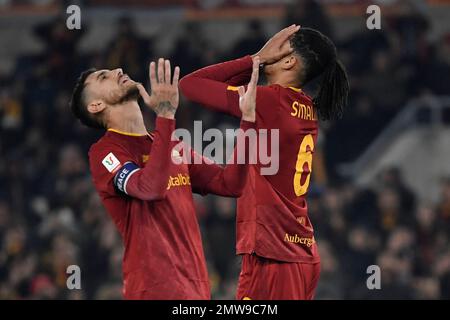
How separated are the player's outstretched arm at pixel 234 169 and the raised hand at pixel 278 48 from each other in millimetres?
124

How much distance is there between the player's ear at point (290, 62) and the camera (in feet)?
18.5

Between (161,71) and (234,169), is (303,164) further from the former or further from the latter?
(161,71)

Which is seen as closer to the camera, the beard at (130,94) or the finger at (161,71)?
the finger at (161,71)

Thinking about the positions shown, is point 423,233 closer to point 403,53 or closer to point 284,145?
point 403,53

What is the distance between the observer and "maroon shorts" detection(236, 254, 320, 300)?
5555 millimetres

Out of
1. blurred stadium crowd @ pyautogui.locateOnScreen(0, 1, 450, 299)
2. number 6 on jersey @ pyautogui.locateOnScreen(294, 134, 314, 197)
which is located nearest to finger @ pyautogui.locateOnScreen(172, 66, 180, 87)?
number 6 on jersey @ pyautogui.locateOnScreen(294, 134, 314, 197)

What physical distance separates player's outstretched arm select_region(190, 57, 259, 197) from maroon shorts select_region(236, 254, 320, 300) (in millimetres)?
359
